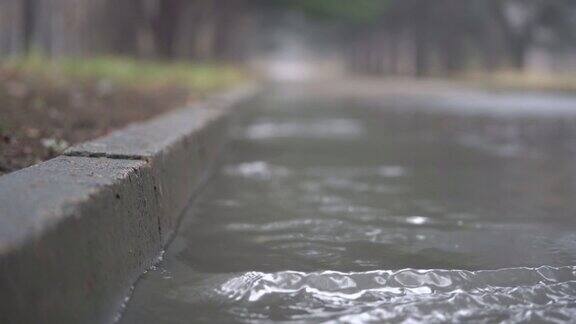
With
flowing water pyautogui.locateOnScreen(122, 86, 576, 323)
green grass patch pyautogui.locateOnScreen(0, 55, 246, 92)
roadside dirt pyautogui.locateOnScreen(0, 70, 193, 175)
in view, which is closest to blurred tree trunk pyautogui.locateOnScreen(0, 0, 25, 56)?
green grass patch pyautogui.locateOnScreen(0, 55, 246, 92)

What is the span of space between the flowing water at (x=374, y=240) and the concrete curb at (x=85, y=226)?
0.15 meters

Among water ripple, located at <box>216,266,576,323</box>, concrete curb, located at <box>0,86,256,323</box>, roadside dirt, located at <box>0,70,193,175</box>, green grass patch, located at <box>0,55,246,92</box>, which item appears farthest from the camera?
green grass patch, located at <box>0,55,246,92</box>

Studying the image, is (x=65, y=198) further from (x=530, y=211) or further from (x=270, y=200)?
(x=530, y=211)

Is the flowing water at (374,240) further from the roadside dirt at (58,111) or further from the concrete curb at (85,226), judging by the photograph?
the roadside dirt at (58,111)

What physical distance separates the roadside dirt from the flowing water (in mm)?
884

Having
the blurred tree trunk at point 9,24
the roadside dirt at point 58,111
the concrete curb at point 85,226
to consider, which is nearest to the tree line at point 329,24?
the blurred tree trunk at point 9,24

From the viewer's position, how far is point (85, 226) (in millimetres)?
2074

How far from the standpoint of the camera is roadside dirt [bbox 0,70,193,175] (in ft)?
12.9

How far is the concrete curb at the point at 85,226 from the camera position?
5.79 ft

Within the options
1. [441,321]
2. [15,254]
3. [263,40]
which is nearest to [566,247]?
[441,321]

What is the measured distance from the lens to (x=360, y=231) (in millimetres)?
3539

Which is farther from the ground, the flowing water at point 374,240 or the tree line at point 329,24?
the tree line at point 329,24

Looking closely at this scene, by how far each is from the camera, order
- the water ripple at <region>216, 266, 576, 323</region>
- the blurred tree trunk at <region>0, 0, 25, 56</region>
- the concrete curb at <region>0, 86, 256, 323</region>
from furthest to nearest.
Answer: the blurred tree trunk at <region>0, 0, 25, 56</region>
the water ripple at <region>216, 266, 576, 323</region>
the concrete curb at <region>0, 86, 256, 323</region>

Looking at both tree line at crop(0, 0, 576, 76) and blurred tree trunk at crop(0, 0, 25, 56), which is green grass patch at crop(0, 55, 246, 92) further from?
blurred tree trunk at crop(0, 0, 25, 56)
